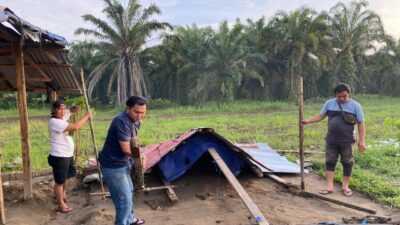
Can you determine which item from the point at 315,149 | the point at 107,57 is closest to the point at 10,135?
the point at 315,149

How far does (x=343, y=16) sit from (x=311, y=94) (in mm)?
6595

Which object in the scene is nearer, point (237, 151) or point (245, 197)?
point (245, 197)

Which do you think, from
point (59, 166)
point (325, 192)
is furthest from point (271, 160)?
point (59, 166)

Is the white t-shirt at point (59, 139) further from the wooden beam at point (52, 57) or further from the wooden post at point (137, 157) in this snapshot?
the wooden post at point (137, 157)

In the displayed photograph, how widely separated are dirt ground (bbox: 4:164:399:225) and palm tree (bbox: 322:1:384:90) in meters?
24.8

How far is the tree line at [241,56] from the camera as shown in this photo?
2466 cm

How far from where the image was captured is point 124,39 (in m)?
Answer: 24.2

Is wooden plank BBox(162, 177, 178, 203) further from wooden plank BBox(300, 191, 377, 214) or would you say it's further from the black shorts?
wooden plank BBox(300, 191, 377, 214)

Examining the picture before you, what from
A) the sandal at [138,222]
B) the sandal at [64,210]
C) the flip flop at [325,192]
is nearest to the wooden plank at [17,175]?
the sandal at [64,210]

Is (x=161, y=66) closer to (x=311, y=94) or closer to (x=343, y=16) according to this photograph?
(x=311, y=94)

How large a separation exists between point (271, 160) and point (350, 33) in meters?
24.5

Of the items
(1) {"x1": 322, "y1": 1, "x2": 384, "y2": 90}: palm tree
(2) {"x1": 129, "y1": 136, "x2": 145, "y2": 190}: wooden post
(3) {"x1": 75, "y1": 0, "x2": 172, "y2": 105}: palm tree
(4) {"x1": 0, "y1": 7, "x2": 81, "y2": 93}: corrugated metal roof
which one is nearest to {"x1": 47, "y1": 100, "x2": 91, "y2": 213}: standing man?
(4) {"x1": 0, "y1": 7, "x2": 81, "y2": 93}: corrugated metal roof

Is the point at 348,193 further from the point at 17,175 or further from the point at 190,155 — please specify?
the point at 17,175

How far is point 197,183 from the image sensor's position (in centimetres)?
599
